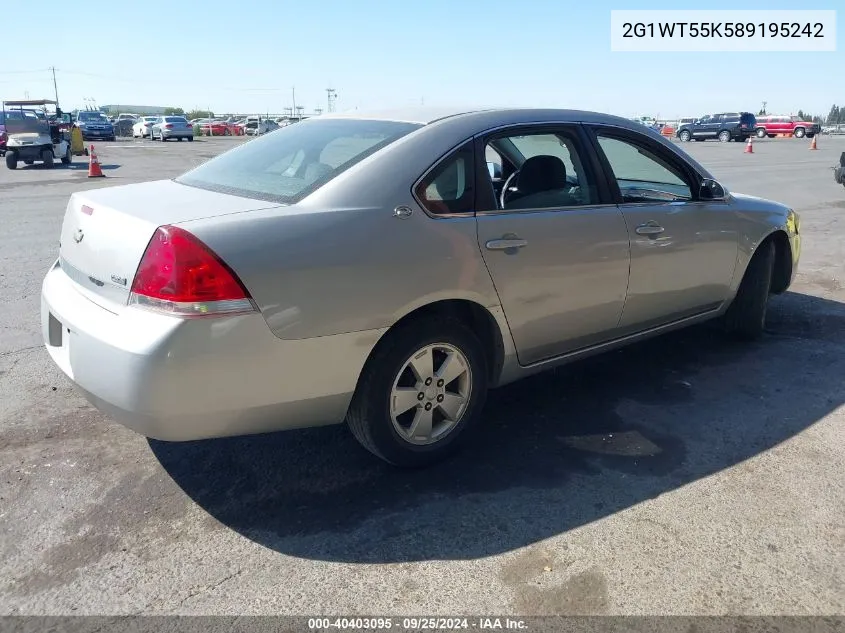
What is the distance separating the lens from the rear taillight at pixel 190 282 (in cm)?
254

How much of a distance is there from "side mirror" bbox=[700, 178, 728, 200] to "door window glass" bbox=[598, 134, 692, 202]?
3.2 inches

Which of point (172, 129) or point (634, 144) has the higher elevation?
point (172, 129)

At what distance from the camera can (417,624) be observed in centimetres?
231

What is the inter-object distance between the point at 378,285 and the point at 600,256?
141 cm

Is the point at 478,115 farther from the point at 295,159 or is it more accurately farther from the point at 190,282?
the point at 190,282

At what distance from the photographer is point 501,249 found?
3289 millimetres

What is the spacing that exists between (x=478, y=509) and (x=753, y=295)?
3.01 m

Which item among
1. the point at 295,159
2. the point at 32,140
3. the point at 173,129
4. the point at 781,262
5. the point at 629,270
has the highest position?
the point at 173,129

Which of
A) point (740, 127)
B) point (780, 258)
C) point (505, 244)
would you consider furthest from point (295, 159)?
point (740, 127)

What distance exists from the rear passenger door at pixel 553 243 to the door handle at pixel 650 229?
139mm

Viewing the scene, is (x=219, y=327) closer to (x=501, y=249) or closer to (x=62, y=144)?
(x=501, y=249)

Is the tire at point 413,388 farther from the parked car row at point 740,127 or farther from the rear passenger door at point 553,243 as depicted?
the parked car row at point 740,127

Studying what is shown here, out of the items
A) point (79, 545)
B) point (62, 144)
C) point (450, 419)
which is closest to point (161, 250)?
point (79, 545)

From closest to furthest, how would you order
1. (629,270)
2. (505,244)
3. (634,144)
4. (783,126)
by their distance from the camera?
(505,244) → (629,270) → (634,144) → (783,126)
